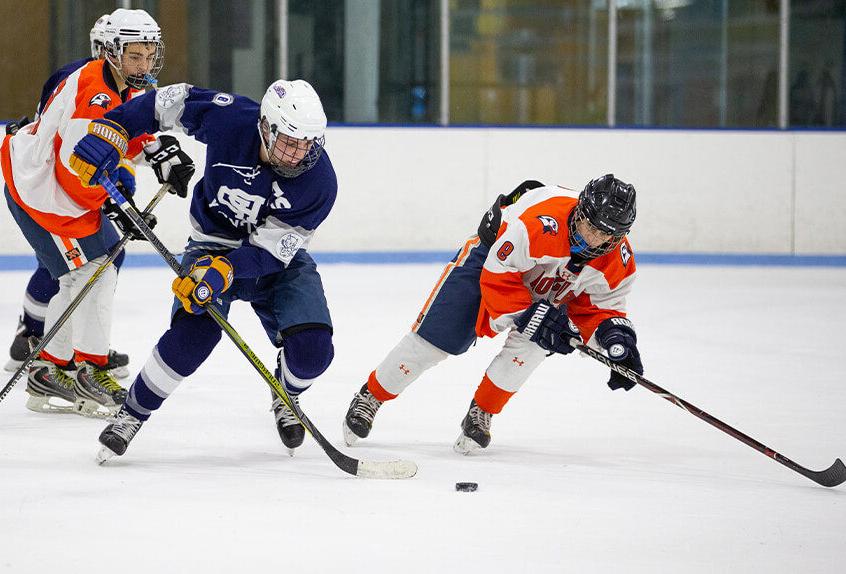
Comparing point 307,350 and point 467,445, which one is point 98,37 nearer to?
point 307,350

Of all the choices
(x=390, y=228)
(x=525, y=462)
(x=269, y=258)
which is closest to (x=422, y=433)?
(x=525, y=462)

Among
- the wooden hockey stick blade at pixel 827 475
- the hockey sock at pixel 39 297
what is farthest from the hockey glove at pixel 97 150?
the wooden hockey stick blade at pixel 827 475

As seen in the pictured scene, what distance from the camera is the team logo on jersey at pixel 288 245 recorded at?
276cm

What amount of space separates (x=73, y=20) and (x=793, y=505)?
5.95 m

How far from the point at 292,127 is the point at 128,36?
887 mm

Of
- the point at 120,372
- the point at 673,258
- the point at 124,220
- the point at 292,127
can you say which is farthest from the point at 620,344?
the point at 673,258

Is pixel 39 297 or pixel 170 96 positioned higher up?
pixel 170 96

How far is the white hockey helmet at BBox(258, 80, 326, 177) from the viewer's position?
2.62 metres

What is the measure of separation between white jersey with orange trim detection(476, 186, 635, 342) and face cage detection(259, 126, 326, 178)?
48 cm

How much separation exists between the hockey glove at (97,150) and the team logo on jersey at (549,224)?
1.02 m

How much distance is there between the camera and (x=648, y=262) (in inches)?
283

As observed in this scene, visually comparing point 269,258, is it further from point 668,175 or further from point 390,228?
point 668,175

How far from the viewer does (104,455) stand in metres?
2.73

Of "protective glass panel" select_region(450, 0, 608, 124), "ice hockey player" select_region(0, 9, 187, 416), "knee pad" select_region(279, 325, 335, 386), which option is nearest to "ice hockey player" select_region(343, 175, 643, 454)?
"knee pad" select_region(279, 325, 335, 386)
